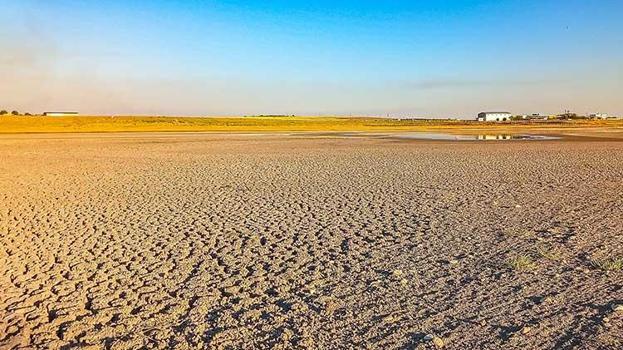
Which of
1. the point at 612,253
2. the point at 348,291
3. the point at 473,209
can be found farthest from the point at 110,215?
the point at 612,253

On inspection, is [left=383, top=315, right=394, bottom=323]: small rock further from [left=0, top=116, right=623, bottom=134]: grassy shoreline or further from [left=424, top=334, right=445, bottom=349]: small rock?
[left=0, top=116, right=623, bottom=134]: grassy shoreline

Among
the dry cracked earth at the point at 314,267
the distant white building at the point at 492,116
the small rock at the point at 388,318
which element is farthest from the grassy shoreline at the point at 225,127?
the distant white building at the point at 492,116

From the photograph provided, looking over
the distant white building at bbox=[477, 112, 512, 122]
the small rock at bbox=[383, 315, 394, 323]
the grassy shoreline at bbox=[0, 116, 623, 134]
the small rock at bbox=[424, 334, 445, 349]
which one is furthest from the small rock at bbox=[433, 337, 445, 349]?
the distant white building at bbox=[477, 112, 512, 122]

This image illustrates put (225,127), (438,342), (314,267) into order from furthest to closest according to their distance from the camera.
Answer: (225,127) < (314,267) < (438,342)

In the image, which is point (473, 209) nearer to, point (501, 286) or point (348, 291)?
point (501, 286)

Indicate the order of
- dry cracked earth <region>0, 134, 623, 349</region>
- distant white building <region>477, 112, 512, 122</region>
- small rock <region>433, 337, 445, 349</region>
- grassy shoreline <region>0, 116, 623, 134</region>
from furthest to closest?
distant white building <region>477, 112, 512, 122</region> < grassy shoreline <region>0, 116, 623, 134</region> < dry cracked earth <region>0, 134, 623, 349</region> < small rock <region>433, 337, 445, 349</region>

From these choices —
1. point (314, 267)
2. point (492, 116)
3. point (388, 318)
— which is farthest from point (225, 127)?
point (492, 116)

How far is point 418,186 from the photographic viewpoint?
13312mm

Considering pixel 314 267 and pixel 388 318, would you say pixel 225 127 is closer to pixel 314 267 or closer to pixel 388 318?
pixel 314 267

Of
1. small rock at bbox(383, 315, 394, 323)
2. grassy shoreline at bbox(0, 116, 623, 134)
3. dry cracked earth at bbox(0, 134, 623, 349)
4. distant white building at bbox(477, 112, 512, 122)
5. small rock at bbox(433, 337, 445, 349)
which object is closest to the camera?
small rock at bbox(433, 337, 445, 349)

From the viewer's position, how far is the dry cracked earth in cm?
435

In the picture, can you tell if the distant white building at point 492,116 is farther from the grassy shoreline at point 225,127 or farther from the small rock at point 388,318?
the small rock at point 388,318

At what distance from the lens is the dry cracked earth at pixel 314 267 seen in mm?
4348

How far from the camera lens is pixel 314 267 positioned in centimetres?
622
